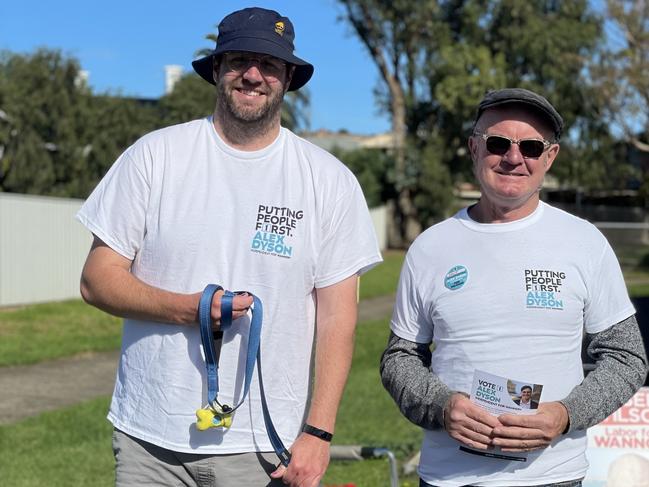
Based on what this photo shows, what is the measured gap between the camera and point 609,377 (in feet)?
9.74

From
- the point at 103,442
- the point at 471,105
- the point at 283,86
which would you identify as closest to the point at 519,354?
the point at 283,86

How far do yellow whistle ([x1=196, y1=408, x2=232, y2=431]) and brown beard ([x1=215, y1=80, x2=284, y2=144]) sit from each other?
863mm

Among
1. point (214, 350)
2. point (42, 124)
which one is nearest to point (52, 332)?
point (214, 350)

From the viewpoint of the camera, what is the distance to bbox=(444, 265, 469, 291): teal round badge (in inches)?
117

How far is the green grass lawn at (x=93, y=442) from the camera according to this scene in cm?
695

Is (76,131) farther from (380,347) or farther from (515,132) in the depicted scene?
(515,132)

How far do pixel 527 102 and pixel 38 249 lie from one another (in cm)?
1636

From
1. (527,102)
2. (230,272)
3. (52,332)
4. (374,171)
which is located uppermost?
(374,171)

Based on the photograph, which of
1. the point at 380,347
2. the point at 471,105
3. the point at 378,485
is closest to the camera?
the point at 378,485

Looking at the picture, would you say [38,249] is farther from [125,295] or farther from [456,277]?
[456,277]

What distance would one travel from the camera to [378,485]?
22.5 ft

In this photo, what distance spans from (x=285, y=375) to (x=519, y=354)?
29.3 inches

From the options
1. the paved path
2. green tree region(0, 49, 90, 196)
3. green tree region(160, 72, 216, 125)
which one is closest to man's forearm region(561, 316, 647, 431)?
the paved path

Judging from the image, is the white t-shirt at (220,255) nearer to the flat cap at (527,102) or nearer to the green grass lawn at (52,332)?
the flat cap at (527,102)
